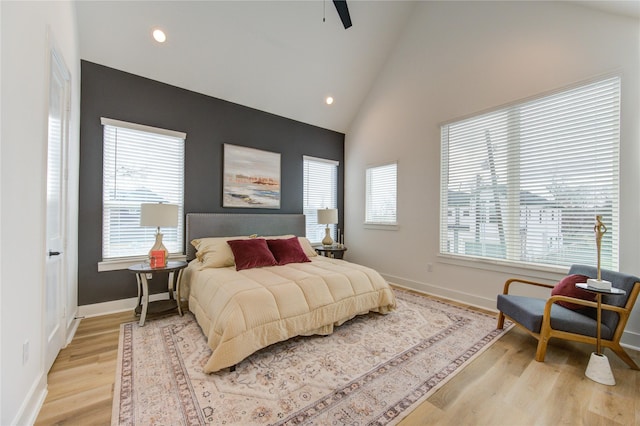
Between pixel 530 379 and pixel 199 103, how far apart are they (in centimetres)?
500

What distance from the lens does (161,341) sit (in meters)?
2.62

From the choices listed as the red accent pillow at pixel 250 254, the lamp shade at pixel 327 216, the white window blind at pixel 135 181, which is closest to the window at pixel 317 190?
the lamp shade at pixel 327 216

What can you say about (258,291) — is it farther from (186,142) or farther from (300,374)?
(186,142)

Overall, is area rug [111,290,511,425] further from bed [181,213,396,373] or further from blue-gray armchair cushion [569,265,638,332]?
blue-gray armchair cushion [569,265,638,332]

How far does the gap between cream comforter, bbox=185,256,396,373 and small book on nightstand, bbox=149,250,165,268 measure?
1.14 ft

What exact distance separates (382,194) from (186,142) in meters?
3.47

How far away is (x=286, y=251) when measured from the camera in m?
3.69

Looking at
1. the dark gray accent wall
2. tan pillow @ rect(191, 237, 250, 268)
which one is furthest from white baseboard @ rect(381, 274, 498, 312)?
tan pillow @ rect(191, 237, 250, 268)

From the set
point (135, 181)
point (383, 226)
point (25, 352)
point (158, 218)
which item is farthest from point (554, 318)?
point (135, 181)

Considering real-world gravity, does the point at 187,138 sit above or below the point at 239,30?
below

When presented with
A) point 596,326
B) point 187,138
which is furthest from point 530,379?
point 187,138

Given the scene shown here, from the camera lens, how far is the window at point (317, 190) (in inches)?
211

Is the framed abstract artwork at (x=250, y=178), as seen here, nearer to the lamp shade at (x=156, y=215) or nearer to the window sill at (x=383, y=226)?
the lamp shade at (x=156, y=215)

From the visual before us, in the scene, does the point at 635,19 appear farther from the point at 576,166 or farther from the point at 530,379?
the point at 530,379
